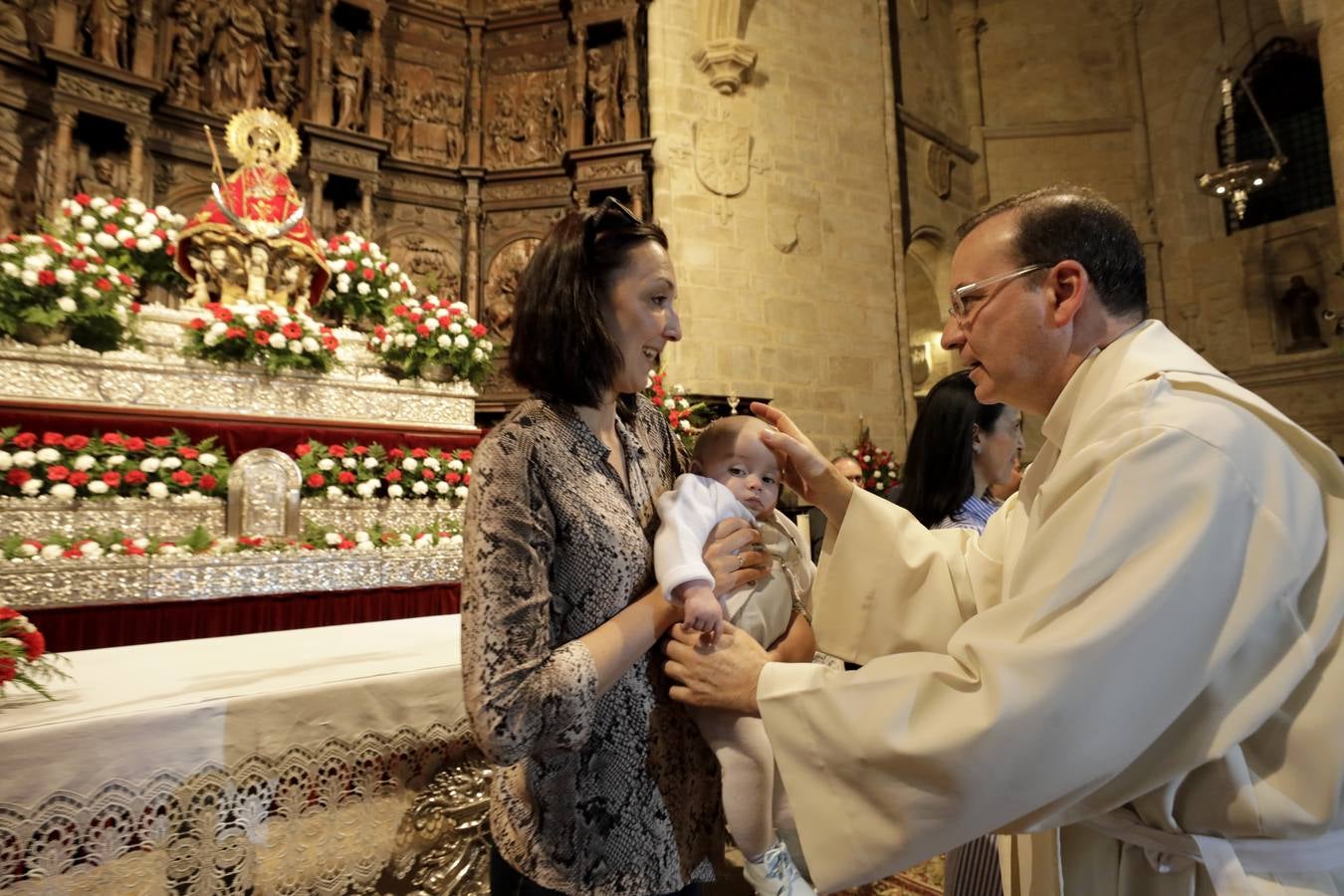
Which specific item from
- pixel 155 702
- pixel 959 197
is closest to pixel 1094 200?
pixel 155 702

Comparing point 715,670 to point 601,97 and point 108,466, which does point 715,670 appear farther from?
point 601,97

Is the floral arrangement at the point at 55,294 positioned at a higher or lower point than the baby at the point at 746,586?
higher

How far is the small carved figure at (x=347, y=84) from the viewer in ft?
28.6

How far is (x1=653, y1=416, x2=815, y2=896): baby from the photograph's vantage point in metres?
1.17

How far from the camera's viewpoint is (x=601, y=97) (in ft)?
30.3

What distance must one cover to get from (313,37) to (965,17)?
11.4 m

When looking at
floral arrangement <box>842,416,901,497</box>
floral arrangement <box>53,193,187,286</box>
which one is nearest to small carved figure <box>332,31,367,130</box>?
floral arrangement <box>53,193,187,286</box>

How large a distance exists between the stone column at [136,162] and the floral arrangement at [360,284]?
294cm

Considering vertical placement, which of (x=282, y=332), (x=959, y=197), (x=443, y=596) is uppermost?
(x=959, y=197)

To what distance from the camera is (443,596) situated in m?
4.20

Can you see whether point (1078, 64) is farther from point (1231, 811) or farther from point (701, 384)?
point (1231, 811)

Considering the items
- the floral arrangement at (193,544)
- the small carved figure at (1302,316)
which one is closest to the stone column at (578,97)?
the floral arrangement at (193,544)

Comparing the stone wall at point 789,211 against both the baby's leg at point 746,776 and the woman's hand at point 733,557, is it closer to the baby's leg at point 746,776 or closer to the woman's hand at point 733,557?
the woman's hand at point 733,557

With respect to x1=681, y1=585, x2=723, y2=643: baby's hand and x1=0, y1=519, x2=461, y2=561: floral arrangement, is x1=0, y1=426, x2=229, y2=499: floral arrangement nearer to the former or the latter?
x1=0, y1=519, x2=461, y2=561: floral arrangement
